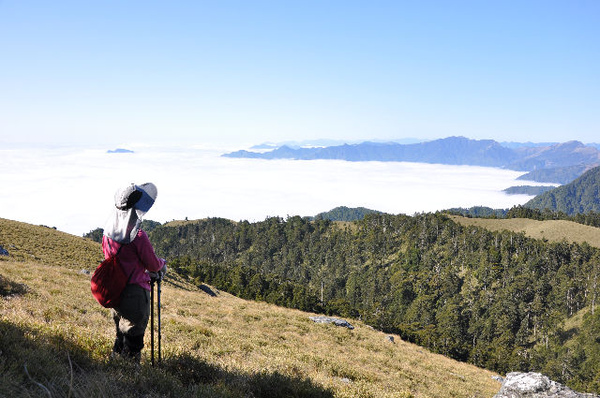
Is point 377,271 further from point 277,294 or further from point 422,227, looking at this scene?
point 277,294

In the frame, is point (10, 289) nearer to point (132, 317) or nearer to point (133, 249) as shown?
point (132, 317)

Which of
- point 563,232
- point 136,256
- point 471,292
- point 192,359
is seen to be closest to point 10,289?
point 192,359

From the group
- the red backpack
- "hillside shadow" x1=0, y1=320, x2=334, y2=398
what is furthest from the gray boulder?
the red backpack

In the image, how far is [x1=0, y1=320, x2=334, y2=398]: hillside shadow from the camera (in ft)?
14.2

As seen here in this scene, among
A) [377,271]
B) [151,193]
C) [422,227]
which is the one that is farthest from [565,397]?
[422,227]

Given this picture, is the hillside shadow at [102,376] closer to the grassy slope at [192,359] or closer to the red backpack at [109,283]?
the grassy slope at [192,359]

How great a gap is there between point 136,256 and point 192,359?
2.86m

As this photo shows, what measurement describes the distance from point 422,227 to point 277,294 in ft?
418

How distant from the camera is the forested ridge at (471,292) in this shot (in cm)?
10031

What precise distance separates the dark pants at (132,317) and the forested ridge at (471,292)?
79.6 m

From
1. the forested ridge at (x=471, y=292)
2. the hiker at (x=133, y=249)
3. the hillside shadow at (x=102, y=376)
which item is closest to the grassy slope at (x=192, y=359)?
the hillside shadow at (x=102, y=376)

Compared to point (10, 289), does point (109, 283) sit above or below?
above

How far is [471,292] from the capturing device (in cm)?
15275

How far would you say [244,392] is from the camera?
608 centimetres
